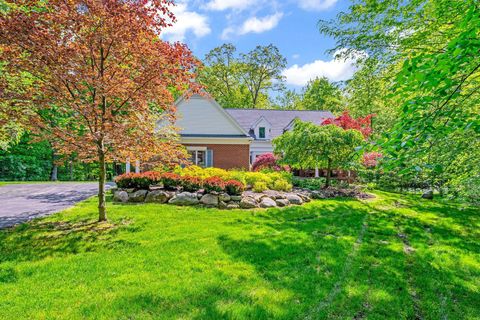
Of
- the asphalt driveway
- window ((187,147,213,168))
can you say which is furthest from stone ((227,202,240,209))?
window ((187,147,213,168))

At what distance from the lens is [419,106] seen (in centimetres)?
329

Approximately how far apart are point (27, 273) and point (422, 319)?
18.8ft

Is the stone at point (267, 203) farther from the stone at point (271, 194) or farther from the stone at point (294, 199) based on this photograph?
the stone at point (294, 199)

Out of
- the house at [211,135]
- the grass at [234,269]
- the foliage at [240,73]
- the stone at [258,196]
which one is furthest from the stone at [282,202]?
the foliage at [240,73]

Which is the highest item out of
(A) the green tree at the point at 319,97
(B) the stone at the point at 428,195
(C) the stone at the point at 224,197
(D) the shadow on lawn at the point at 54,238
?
(A) the green tree at the point at 319,97

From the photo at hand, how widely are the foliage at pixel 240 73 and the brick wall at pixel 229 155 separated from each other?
65.7ft

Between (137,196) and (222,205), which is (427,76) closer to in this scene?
(222,205)

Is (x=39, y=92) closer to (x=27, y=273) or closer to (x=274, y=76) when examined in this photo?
(x=27, y=273)

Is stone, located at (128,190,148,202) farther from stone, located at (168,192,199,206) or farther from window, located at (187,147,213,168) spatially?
window, located at (187,147,213,168)

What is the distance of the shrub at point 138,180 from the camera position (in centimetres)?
1042

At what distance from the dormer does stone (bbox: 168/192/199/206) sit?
16.0m

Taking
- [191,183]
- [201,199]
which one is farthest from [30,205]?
[201,199]

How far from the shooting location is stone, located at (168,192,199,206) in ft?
31.9

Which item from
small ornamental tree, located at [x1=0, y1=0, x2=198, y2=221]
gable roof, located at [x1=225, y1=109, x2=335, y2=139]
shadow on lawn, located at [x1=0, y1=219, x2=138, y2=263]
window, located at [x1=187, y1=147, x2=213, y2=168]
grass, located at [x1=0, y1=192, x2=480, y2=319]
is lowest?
grass, located at [x1=0, y1=192, x2=480, y2=319]
